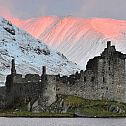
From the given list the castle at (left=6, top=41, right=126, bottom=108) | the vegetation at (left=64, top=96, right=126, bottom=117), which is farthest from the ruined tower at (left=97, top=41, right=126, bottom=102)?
the vegetation at (left=64, top=96, right=126, bottom=117)

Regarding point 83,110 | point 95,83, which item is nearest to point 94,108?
point 83,110

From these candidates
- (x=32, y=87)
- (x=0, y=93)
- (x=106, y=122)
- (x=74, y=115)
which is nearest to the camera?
(x=106, y=122)

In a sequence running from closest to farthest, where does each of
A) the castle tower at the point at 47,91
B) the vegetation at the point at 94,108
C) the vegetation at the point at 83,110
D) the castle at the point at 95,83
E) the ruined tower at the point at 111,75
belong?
the vegetation at the point at 83,110 < the vegetation at the point at 94,108 < the castle tower at the point at 47,91 < the castle at the point at 95,83 < the ruined tower at the point at 111,75

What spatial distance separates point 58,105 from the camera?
97.7 m

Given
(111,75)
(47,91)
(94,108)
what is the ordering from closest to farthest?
(94,108) < (47,91) < (111,75)

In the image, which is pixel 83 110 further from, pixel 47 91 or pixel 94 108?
pixel 47 91

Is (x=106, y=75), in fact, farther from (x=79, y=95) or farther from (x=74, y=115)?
(x=74, y=115)

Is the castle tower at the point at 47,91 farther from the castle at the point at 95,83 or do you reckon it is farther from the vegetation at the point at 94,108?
the vegetation at the point at 94,108

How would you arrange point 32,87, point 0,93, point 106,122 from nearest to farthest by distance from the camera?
1. point 106,122
2. point 32,87
3. point 0,93

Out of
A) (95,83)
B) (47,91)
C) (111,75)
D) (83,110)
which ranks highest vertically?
(111,75)

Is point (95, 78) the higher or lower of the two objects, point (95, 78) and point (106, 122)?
the higher

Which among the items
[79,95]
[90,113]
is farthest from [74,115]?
[79,95]

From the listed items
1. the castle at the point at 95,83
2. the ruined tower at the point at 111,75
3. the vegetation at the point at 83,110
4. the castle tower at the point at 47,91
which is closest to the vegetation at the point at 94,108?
the vegetation at the point at 83,110

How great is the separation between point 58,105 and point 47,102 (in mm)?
1895
